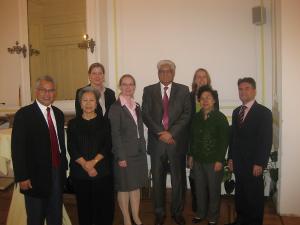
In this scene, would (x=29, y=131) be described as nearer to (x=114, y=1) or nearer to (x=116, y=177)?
(x=116, y=177)

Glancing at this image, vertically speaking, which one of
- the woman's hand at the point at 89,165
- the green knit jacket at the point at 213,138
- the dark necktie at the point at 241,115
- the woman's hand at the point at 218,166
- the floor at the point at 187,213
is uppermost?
the dark necktie at the point at 241,115

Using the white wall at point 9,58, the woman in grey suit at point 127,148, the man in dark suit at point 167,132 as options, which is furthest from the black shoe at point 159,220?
the white wall at point 9,58


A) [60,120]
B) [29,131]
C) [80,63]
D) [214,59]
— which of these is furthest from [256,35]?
[29,131]

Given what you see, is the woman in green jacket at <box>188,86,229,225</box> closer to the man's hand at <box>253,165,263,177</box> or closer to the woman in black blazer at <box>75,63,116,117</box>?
the man's hand at <box>253,165,263,177</box>

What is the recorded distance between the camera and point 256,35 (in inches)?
153

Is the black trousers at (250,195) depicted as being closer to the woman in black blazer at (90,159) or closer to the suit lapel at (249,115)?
the suit lapel at (249,115)

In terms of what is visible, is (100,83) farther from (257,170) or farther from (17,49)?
(17,49)

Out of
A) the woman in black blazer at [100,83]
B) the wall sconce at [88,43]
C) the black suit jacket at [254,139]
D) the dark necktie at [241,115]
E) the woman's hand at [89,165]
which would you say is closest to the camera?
the woman's hand at [89,165]

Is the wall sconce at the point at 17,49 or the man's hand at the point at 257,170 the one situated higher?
the wall sconce at the point at 17,49

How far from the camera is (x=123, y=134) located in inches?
109

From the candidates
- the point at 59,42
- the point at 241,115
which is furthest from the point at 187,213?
the point at 59,42

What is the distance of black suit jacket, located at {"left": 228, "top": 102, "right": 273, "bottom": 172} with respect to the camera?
2680mm

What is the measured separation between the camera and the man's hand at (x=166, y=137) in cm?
293

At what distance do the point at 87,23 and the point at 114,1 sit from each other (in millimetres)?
462
